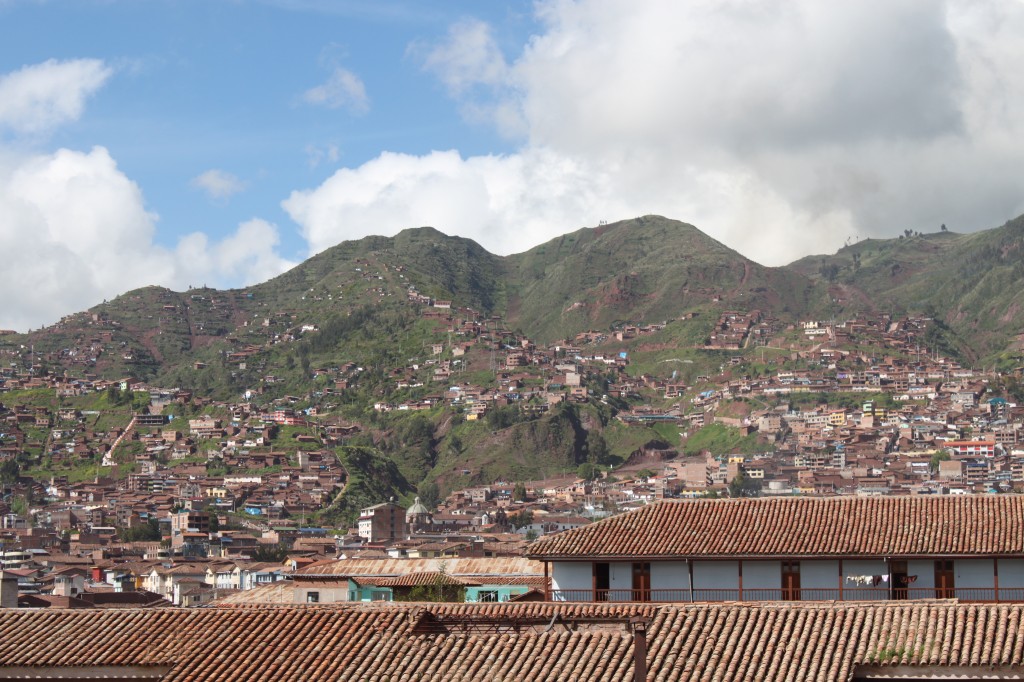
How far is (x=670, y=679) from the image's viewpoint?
21109mm

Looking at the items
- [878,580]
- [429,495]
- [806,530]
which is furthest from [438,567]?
[429,495]

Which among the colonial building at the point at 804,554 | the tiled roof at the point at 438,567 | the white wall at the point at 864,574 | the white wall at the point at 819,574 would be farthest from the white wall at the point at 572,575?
the tiled roof at the point at 438,567

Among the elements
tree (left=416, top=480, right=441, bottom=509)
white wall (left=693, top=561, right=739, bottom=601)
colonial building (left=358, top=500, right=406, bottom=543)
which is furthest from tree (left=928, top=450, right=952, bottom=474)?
white wall (left=693, top=561, right=739, bottom=601)

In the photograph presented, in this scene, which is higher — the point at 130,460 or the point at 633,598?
the point at 130,460

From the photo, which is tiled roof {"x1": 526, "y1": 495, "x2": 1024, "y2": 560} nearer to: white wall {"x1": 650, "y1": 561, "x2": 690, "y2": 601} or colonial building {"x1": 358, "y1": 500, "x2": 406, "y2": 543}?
white wall {"x1": 650, "y1": 561, "x2": 690, "y2": 601}

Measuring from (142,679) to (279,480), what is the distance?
512ft

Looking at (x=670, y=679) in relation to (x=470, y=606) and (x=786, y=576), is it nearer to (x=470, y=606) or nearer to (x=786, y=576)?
(x=470, y=606)

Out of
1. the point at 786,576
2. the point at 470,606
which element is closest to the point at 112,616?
the point at 470,606

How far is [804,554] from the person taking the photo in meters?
31.5

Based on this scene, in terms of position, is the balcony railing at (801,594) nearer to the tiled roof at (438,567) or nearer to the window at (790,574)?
the window at (790,574)

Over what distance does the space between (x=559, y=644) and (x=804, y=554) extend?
36.2 ft

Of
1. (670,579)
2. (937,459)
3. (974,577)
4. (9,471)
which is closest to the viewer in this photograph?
(974,577)

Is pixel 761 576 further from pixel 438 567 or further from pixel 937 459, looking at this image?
pixel 937 459

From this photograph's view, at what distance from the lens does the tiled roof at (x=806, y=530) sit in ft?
103
